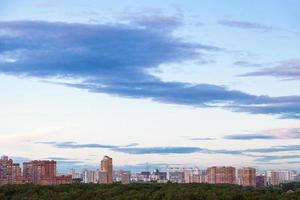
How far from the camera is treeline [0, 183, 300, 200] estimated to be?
2567 centimetres

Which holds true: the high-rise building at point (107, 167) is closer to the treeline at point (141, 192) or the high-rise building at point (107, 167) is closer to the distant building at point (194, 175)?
the distant building at point (194, 175)

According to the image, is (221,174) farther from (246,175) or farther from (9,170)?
(9,170)

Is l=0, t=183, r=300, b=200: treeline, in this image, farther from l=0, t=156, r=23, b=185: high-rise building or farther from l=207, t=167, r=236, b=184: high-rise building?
l=207, t=167, r=236, b=184: high-rise building

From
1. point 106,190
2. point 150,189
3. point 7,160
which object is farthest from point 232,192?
point 7,160

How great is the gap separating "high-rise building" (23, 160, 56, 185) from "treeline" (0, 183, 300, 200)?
1497 centimetres

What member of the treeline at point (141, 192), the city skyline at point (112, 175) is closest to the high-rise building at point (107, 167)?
the city skyline at point (112, 175)

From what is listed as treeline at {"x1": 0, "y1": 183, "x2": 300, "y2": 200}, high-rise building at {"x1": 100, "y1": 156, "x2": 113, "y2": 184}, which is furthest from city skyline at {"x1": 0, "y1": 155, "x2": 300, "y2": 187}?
treeline at {"x1": 0, "y1": 183, "x2": 300, "y2": 200}

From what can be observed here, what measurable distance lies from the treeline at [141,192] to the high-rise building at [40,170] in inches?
590

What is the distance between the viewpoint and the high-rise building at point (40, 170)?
4785 cm

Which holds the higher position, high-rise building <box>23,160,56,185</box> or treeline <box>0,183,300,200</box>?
high-rise building <box>23,160,56,185</box>

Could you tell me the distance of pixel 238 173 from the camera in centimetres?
5250

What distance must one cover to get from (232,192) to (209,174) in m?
27.7

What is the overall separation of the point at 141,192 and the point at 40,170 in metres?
23.1

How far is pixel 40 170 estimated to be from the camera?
49.8 meters
